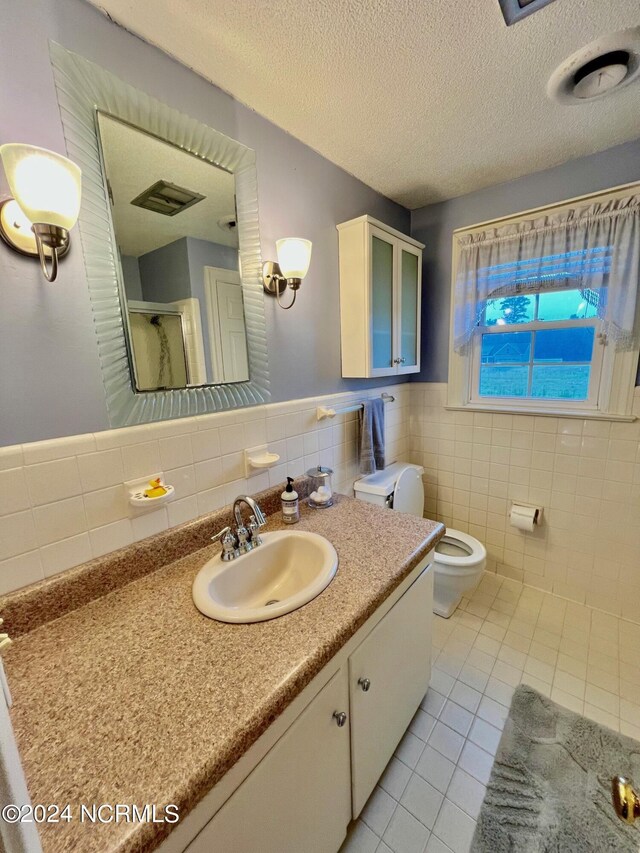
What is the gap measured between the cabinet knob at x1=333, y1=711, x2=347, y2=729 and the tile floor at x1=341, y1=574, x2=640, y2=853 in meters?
0.52

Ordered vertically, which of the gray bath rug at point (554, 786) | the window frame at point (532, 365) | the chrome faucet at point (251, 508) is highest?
the window frame at point (532, 365)

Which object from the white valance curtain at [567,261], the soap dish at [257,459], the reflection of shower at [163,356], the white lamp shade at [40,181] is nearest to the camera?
the white lamp shade at [40,181]

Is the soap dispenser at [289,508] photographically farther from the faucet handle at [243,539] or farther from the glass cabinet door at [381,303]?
the glass cabinet door at [381,303]

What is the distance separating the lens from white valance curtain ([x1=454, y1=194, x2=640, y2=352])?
147cm

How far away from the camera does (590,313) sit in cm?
163

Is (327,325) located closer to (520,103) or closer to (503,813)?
(520,103)

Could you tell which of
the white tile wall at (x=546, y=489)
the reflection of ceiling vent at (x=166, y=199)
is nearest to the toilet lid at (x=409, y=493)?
the white tile wall at (x=546, y=489)

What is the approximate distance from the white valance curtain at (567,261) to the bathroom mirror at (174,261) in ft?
4.37

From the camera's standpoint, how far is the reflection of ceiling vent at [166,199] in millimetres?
966

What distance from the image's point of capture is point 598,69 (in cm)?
103

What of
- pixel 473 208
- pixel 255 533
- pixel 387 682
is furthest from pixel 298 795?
pixel 473 208

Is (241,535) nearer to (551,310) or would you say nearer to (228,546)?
(228,546)

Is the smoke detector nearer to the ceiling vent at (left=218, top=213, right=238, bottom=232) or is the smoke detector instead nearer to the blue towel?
the ceiling vent at (left=218, top=213, right=238, bottom=232)

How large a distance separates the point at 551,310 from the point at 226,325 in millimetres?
1649
